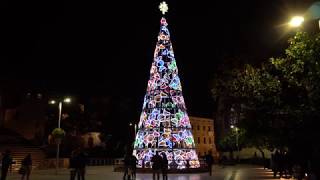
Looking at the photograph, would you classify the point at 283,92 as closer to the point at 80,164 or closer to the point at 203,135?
the point at 80,164

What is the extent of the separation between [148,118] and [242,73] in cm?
1258

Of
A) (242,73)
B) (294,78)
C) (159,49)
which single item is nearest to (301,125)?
(294,78)

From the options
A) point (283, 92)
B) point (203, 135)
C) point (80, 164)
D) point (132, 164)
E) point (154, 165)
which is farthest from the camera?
point (203, 135)

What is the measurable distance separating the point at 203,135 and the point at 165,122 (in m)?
66.1

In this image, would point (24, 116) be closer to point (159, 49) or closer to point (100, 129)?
point (100, 129)

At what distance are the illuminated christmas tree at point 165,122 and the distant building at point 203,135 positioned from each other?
59819 mm

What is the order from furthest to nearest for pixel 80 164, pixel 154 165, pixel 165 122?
pixel 165 122 < pixel 154 165 < pixel 80 164

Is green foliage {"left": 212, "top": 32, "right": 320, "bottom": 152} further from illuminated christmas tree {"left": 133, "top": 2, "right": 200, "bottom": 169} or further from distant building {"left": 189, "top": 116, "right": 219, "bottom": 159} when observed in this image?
distant building {"left": 189, "top": 116, "right": 219, "bottom": 159}

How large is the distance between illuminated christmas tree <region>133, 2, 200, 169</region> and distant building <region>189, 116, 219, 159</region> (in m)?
59.8

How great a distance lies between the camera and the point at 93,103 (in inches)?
2302

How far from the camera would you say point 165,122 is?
29.6 meters

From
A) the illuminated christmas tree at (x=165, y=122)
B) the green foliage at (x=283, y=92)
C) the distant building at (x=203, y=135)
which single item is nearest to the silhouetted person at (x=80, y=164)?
the green foliage at (x=283, y=92)

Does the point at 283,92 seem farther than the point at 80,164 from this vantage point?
No

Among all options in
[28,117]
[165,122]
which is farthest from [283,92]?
[28,117]
